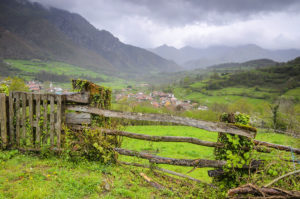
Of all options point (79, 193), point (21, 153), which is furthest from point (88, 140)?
point (21, 153)

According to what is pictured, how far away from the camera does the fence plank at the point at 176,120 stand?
443 cm

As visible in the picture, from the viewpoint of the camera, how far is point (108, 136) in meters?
5.38

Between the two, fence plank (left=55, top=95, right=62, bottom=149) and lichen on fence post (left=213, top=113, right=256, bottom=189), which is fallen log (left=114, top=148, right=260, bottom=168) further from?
fence plank (left=55, top=95, right=62, bottom=149)

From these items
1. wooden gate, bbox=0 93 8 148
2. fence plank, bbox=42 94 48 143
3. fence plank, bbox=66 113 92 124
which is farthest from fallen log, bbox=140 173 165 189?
wooden gate, bbox=0 93 8 148

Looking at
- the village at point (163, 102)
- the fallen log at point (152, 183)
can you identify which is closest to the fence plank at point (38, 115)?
the fallen log at point (152, 183)

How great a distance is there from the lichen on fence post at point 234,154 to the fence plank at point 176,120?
13 centimetres

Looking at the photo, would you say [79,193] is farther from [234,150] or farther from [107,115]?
[234,150]

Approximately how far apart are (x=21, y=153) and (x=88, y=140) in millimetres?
2270

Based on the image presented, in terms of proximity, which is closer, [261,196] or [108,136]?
[261,196]

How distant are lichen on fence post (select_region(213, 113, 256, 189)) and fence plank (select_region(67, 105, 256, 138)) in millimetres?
128

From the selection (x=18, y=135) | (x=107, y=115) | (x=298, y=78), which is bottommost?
(x=18, y=135)

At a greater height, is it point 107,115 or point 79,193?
point 107,115

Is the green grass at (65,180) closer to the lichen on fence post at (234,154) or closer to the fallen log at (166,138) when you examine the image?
the fallen log at (166,138)

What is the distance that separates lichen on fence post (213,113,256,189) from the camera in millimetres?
4332
